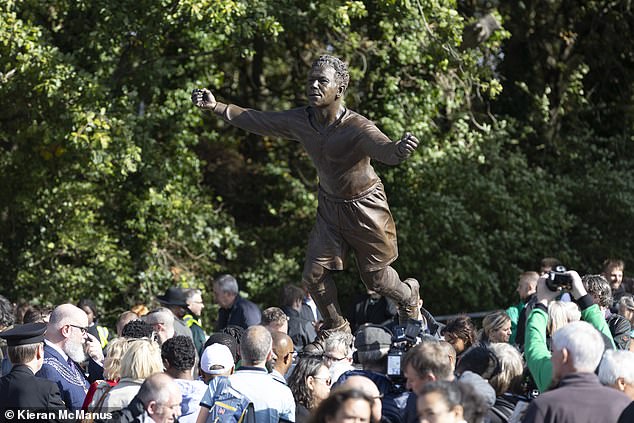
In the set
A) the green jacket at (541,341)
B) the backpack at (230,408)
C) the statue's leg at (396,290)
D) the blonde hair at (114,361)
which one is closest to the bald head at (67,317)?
the blonde hair at (114,361)

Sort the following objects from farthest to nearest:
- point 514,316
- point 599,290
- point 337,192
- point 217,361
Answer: point 514,316, point 337,192, point 599,290, point 217,361

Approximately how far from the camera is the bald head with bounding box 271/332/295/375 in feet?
21.5

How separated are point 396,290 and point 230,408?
2512 mm

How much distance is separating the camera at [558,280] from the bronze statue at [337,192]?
173 centimetres

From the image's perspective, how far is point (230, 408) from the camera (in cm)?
549

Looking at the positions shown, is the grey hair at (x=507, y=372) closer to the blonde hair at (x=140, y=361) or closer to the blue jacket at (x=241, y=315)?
the blonde hair at (x=140, y=361)

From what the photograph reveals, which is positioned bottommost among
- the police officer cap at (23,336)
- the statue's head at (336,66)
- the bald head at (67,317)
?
the police officer cap at (23,336)

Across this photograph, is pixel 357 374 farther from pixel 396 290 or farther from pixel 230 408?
pixel 396 290

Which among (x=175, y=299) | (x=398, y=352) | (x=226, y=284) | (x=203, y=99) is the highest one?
(x=203, y=99)

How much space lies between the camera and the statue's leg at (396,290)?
7672mm

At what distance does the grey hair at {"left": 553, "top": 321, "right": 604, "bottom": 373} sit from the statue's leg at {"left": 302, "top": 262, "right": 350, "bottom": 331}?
326 centimetres

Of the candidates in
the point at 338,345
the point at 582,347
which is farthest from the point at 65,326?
the point at 582,347

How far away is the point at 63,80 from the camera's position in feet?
39.9

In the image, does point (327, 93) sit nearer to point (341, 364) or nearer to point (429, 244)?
point (341, 364)
